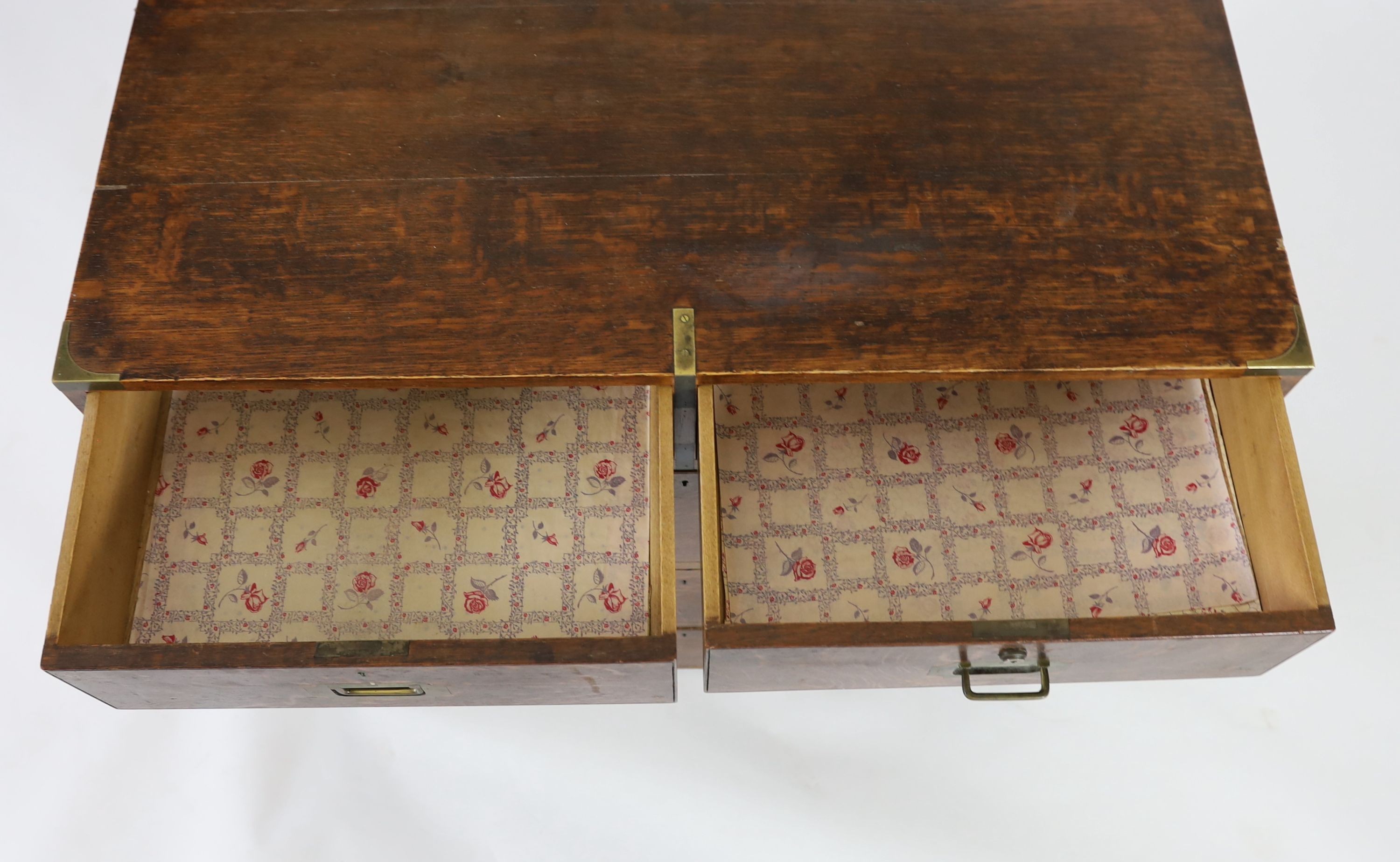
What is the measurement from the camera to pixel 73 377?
1488 millimetres

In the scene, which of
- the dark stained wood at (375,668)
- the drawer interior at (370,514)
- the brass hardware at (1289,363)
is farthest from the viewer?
the drawer interior at (370,514)

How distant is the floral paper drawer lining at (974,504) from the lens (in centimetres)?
166

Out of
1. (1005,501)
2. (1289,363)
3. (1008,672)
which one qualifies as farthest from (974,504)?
(1289,363)

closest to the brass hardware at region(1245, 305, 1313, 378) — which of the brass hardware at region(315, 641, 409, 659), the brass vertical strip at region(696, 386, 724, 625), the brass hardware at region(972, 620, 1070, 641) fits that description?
the brass hardware at region(972, 620, 1070, 641)

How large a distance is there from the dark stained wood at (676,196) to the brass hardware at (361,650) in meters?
0.33

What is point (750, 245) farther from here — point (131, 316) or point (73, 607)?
point (73, 607)

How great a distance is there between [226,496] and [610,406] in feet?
1.96

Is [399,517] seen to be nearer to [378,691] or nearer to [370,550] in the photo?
[370,550]

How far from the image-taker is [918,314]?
1.52 meters

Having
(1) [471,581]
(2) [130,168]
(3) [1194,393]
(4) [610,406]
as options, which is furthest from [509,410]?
(3) [1194,393]

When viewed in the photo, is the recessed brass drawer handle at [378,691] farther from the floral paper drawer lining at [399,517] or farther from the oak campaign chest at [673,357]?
the floral paper drawer lining at [399,517]

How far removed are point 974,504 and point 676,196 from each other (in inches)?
25.0

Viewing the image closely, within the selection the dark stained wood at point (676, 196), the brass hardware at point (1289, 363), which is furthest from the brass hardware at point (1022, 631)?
the brass hardware at point (1289, 363)

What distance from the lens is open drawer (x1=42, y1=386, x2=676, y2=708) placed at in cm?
144
